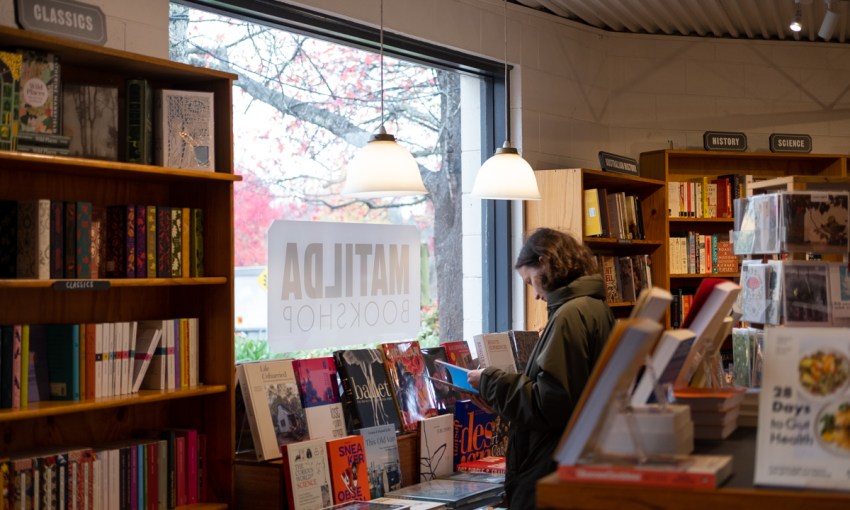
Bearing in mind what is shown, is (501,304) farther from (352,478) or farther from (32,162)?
(32,162)

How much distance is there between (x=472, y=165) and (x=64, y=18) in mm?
2844

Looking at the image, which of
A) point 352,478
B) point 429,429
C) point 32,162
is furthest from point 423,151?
point 32,162

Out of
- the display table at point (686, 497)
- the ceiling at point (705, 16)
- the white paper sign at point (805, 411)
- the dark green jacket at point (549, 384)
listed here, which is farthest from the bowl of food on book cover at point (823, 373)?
the ceiling at point (705, 16)

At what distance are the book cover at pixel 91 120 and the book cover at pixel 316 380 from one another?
1130 millimetres

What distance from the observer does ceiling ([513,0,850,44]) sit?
19.4 feet

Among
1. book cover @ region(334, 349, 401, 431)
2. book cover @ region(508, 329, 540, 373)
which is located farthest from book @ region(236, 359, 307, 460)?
book cover @ region(508, 329, 540, 373)

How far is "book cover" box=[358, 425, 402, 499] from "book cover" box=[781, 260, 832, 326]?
5.41 feet

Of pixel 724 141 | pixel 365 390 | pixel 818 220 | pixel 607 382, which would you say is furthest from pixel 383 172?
pixel 724 141

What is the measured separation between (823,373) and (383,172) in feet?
7.25

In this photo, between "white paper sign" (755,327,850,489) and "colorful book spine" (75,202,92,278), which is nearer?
"white paper sign" (755,327,850,489)

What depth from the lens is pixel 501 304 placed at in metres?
5.64

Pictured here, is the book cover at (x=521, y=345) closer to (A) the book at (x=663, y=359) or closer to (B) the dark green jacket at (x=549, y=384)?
(B) the dark green jacket at (x=549, y=384)

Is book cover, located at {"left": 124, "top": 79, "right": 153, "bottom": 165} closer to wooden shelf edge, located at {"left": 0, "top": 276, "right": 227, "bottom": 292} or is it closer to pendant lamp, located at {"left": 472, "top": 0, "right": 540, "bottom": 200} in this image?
wooden shelf edge, located at {"left": 0, "top": 276, "right": 227, "bottom": 292}

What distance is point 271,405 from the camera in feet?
11.9
